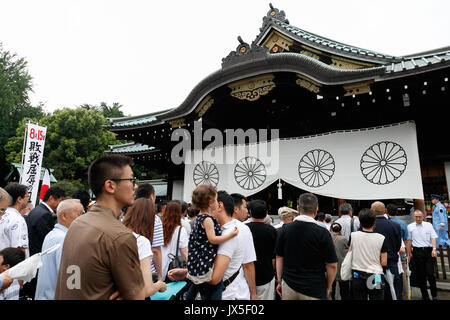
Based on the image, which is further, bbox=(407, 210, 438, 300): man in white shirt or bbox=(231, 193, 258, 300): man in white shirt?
bbox=(407, 210, 438, 300): man in white shirt

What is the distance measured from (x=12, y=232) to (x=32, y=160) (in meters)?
6.71

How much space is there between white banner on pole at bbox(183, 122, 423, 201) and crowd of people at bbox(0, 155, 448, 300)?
8.61 ft

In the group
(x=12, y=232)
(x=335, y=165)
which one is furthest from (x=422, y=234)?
(x=12, y=232)

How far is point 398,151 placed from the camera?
6.14m

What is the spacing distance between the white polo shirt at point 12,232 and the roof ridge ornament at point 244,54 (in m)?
5.94

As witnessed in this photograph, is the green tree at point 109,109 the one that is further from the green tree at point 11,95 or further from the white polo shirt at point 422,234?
the white polo shirt at point 422,234

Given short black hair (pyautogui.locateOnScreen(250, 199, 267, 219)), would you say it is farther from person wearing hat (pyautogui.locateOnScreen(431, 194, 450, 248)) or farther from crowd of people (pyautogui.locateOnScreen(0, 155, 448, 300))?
person wearing hat (pyautogui.locateOnScreen(431, 194, 450, 248))

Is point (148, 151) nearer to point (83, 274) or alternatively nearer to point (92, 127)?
point (83, 274)

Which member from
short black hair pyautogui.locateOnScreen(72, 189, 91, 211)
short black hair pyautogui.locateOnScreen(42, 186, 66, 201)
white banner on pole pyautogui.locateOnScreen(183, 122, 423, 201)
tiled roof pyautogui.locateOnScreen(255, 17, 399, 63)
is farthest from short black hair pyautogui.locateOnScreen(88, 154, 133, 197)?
tiled roof pyautogui.locateOnScreen(255, 17, 399, 63)

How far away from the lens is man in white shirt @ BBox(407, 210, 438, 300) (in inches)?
203

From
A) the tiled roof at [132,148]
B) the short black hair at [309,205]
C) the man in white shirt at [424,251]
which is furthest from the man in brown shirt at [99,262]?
the tiled roof at [132,148]

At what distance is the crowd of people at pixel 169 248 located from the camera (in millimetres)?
1252

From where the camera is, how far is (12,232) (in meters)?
2.93

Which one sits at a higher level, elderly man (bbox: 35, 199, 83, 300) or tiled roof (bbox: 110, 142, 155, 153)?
tiled roof (bbox: 110, 142, 155, 153)
